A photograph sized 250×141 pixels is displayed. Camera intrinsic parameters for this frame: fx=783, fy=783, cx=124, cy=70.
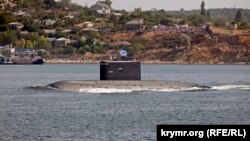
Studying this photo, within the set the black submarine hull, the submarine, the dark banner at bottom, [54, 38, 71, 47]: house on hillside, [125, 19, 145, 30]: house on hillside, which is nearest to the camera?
the dark banner at bottom

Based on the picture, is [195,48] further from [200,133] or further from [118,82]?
[200,133]

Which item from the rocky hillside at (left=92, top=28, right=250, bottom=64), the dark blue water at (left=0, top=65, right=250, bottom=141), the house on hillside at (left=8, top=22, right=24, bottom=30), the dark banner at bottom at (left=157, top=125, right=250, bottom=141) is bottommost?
the rocky hillside at (left=92, top=28, right=250, bottom=64)

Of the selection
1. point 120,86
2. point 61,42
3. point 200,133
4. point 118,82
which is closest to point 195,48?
point 61,42

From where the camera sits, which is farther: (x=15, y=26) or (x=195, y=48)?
(x=15, y=26)

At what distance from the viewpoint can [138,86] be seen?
5575 centimetres

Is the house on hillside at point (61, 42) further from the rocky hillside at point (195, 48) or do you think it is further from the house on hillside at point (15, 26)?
the house on hillside at point (15, 26)

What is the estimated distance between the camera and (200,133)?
20016 mm

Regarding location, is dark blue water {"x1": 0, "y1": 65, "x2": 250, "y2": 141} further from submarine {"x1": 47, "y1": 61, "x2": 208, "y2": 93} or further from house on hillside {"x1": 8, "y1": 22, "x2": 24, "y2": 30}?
house on hillside {"x1": 8, "y1": 22, "x2": 24, "y2": 30}

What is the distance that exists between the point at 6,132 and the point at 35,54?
134m

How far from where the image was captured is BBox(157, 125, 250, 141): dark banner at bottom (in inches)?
784

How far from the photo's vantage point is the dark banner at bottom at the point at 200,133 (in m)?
19.9

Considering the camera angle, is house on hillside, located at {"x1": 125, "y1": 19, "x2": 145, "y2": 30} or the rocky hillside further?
house on hillside, located at {"x1": 125, "y1": 19, "x2": 145, "y2": 30}


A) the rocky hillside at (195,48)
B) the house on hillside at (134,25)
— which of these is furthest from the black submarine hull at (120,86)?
the house on hillside at (134,25)

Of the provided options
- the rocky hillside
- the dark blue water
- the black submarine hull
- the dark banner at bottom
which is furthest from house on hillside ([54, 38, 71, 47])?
the dark banner at bottom
